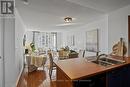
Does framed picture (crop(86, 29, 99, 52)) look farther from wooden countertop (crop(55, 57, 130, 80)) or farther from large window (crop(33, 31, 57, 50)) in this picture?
large window (crop(33, 31, 57, 50))

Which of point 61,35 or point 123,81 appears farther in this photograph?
point 61,35

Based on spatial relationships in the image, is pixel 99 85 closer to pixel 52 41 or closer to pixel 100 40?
pixel 100 40

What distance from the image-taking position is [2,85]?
3037 mm

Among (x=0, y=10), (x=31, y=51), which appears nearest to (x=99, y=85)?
(x=0, y=10)

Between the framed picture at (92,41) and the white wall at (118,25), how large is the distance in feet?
5.63

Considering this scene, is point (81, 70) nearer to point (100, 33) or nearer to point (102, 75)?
point (102, 75)

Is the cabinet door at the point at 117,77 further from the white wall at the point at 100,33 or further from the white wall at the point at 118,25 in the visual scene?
the white wall at the point at 100,33

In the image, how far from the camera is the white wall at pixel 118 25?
345 centimetres

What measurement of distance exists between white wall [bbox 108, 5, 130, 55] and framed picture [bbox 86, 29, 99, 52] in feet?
5.63

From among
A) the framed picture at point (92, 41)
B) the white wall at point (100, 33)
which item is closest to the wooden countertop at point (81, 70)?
the white wall at point (100, 33)

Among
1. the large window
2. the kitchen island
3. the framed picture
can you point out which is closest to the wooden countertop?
the kitchen island

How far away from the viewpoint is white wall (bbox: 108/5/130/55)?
3449mm

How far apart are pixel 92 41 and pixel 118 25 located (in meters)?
2.53

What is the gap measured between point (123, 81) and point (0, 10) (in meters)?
3.03
